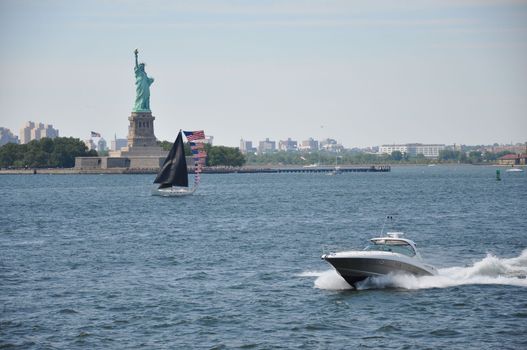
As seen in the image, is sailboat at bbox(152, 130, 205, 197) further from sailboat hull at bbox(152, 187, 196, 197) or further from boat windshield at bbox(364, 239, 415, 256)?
boat windshield at bbox(364, 239, 415, 256)

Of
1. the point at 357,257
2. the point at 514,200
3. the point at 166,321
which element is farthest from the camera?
the point at 514,200

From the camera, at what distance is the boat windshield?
44.9 m

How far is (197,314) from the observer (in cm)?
4022

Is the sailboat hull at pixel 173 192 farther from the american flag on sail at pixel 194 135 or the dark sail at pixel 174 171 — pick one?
the american flag on sail at pixel 194 135

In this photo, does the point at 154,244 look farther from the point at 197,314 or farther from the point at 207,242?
the point at 197,314

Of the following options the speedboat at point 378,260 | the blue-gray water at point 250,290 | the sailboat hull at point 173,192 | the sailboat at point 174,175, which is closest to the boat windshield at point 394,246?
the speedboat at point 378,260

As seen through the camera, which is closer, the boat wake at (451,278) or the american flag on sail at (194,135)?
the boat wake at (451,278)

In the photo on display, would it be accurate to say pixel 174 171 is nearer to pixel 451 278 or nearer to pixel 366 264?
pixel 451 278

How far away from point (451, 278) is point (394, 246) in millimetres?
4180

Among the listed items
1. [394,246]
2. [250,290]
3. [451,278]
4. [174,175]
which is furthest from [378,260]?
[174,175]

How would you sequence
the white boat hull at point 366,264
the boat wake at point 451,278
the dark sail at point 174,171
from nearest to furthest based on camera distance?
the white boat hull at point 366,264 → the boat wake at point 451,278 → the dark sail at point 174,171

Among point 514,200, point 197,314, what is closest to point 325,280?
point 197,314

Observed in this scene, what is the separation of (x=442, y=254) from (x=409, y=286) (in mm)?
14145

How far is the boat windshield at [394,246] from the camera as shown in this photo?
4488 centimetres
